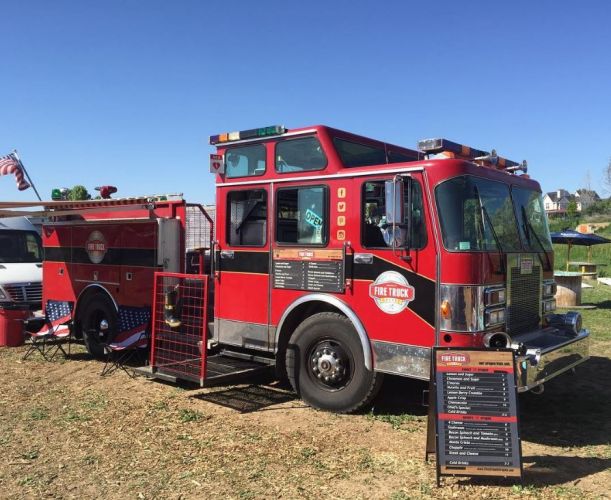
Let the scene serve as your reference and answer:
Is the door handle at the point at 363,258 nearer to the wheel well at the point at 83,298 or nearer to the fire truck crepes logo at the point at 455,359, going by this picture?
the fire truck crepes logo at the point at 455,359

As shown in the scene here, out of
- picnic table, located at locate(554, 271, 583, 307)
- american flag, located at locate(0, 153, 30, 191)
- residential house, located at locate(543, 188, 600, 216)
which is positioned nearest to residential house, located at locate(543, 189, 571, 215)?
residential house, located at locate(543, 188, 600, 216)

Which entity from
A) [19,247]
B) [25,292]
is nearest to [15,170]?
[19,247]

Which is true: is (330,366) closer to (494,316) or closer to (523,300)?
(494,316)

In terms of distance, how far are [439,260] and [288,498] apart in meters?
2.36

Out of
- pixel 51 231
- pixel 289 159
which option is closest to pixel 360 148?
pixel 289 159

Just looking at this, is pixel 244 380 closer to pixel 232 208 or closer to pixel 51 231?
pixel 232 208

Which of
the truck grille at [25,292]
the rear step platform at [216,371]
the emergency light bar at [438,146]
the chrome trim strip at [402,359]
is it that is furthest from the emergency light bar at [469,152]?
the truck grille at [25,292]

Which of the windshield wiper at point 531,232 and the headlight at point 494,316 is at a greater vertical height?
the windshield wiper at point 531,232

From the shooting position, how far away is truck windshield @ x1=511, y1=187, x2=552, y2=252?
596 centimetres

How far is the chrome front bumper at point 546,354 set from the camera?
478 centimetres

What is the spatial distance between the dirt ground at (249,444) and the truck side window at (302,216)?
1854 mm

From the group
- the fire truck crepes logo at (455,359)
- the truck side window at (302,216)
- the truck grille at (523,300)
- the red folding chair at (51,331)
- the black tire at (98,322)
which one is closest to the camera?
the fire truck crepes logo at (455,359)

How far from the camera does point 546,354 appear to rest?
16.7 ft

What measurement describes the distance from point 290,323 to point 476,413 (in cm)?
250
